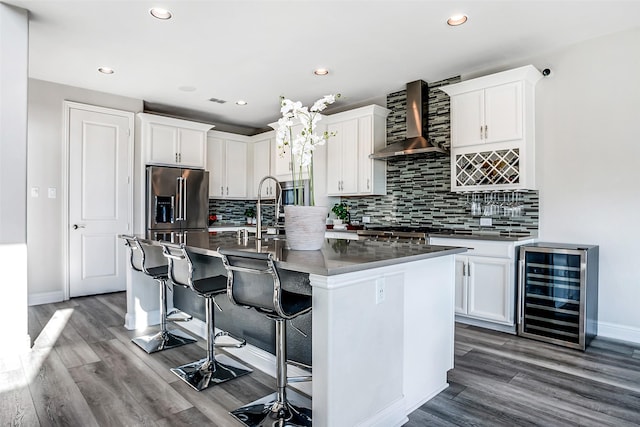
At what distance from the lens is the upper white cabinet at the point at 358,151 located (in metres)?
4.89

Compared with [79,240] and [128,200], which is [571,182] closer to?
[128,200]

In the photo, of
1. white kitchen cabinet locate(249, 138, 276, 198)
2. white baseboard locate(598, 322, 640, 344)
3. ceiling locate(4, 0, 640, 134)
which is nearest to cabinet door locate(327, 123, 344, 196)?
ceiling locate(4, 0, 640, 134)

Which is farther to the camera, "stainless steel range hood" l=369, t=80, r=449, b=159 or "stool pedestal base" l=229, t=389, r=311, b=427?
"stainless steel range hood" l=369, t=80, r=449, b=159

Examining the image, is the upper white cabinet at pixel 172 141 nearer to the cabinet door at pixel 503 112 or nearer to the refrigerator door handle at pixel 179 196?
the refrigerator door handle at pixel 179 196

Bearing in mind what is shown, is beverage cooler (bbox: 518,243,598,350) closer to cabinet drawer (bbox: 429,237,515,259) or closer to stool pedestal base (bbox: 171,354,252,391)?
cabinet drawer (bbox: 429,237,515,259)

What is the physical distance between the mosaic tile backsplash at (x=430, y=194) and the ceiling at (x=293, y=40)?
0.37m

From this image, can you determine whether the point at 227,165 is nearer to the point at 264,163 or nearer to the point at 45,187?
the point at 264,163

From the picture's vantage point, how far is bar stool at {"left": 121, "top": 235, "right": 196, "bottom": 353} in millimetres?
3061

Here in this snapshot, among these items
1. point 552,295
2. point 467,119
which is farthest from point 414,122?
point 552,295

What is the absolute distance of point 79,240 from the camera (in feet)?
15.8

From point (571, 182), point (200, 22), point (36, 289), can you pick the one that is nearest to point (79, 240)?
point (36, 289)

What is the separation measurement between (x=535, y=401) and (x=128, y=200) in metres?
5.02

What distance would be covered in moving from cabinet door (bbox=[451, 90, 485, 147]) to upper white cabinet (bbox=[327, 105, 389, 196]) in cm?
106

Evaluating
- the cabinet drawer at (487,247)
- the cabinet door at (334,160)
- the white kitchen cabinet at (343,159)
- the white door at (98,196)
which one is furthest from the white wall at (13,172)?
the cabinet drawer at (487,247)
